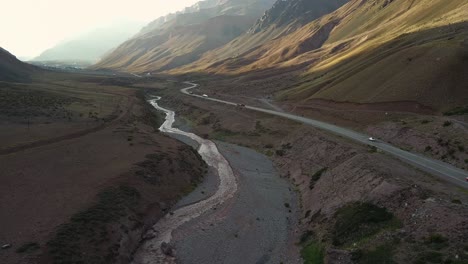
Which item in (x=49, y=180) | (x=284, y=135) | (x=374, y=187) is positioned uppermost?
(x=49, y=180)

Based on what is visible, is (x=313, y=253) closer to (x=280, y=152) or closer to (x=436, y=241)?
(x=436, y=241)

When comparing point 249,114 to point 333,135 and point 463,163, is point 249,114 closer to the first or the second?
point 333,135

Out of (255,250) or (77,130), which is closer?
(255,250)

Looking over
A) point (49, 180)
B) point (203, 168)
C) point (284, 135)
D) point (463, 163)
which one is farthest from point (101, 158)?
point (463, 163)

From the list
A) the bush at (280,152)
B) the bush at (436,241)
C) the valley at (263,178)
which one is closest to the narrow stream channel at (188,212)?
the valley at (263,178)

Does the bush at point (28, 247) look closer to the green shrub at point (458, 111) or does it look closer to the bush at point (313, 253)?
the bush at point (313, 253)

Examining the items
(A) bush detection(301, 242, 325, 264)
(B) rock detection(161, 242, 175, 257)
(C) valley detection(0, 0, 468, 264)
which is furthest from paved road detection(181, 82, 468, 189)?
(B) rock detection(161, 242, 175, 257)
